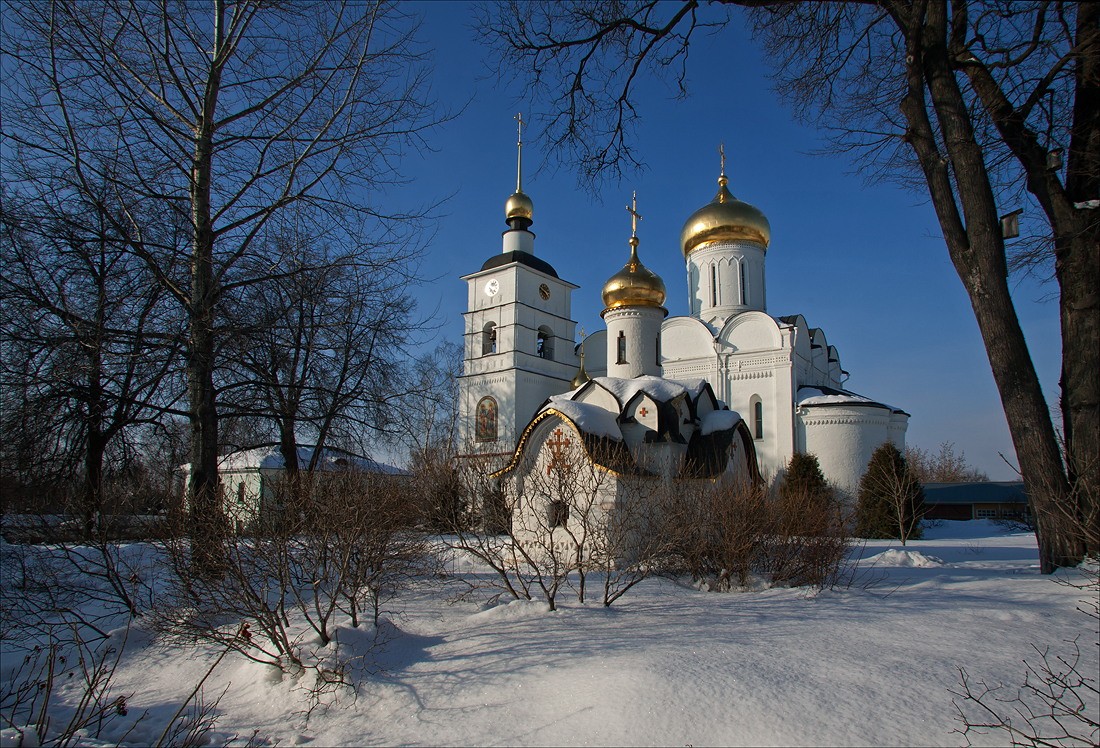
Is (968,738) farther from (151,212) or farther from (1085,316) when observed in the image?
(151,212)

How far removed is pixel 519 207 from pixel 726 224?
24.4ft

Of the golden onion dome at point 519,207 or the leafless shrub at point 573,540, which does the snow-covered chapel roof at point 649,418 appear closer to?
the leafless shrub at point 573,540

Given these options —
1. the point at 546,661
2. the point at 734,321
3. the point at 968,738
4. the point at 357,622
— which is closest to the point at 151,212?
the point at 357,622

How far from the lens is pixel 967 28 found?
773cm

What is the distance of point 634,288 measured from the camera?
48.7ft

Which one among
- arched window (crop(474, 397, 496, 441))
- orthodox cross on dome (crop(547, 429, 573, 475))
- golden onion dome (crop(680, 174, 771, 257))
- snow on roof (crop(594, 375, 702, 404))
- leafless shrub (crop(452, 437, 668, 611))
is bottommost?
leafless shrub (crop(452, 437, 668, 611))

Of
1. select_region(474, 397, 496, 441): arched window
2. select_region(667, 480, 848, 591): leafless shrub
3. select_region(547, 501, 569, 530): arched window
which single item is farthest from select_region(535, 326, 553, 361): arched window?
select_region(547, 501, 569, 530): arched window

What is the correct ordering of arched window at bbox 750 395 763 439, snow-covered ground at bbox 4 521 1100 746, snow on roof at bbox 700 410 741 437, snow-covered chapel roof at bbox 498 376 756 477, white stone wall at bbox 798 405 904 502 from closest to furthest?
snow-covered ground at bbox 4 521 1100 746 → snow-covered chapel roof at bbox 498 376 756 477 → snow on roof at bbox 700 410 741 437 → white stone wall at bbox 798 405 904 502 → arched window at bbox 750 395 763 439

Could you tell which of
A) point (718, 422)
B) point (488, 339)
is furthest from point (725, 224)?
point (718, 422)

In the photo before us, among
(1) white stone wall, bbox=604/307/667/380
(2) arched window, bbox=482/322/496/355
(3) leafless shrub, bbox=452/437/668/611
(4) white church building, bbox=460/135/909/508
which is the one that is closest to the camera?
(3) leafless shrub, bbox=452/437/668/611

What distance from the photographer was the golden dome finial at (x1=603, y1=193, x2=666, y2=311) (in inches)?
585

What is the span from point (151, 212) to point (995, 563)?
449 inches

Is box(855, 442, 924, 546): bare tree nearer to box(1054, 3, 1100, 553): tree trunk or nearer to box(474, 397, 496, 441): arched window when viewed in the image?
box(1054, 3, 1100, 553): tree trunk

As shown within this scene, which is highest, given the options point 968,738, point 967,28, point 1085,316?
point 967,28
